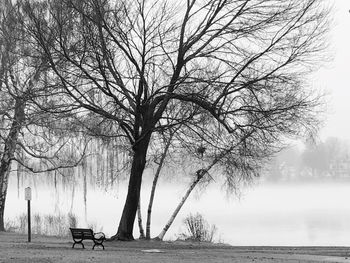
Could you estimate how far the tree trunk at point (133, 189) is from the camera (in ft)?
75.2

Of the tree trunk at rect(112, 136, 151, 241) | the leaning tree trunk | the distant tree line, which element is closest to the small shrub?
the tree trunk at rect(112, 136, 151, 241)

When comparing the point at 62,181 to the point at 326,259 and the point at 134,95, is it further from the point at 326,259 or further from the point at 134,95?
the point at 326,259

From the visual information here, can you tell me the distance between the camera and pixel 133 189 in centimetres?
2328

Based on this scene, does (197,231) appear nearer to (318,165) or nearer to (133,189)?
(133,189)

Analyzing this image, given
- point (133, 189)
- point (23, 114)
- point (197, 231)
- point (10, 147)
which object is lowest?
point (197, 231)

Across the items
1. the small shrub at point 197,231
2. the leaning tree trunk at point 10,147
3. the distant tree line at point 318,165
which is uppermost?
the distant tree line at point 318,165

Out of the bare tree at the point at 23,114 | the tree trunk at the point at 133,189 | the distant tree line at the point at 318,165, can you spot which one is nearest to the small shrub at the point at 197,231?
the tree trunk at the point at 133,189

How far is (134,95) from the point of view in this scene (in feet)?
72.1

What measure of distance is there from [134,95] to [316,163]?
116800 mm

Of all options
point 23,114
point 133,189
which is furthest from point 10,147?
point 133,189

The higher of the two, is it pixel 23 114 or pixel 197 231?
pixel 23 114

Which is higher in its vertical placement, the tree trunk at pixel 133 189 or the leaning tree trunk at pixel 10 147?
the leaning tree trunk at pixel 10 147

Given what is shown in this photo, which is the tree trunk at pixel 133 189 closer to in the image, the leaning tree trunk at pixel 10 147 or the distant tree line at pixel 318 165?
the leaning tree trunk at pixel 10 147

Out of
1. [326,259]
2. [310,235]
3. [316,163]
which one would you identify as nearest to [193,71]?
[326,259]
